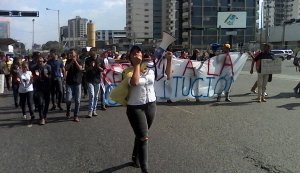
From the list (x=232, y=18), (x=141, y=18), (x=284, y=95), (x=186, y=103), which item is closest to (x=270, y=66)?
(x=284, y=95)

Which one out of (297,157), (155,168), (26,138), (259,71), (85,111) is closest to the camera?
(155,168)

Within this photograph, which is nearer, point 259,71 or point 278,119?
point 278,119

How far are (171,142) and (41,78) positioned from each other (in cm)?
398

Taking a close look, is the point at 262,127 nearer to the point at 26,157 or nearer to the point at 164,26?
the point at 26,157

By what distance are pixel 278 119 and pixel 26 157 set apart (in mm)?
5972

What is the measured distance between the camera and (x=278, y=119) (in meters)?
10.2

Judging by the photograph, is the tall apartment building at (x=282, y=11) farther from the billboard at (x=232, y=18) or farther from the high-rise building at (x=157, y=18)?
the billboard at (x=232, y=18)

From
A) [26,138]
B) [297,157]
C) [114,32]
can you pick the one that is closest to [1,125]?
[26,138]

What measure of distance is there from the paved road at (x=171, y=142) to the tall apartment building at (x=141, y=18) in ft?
484

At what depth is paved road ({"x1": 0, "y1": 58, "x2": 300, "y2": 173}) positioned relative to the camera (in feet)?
20.7

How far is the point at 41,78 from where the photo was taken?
10.2m

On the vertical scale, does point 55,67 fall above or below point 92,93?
above

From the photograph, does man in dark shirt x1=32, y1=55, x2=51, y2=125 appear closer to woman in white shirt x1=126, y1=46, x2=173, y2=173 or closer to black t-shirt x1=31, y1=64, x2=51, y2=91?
black t-shirt x1=31, y1=64, x2=51, y2=91

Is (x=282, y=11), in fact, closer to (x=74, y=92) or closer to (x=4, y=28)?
(x=4, y=28)
